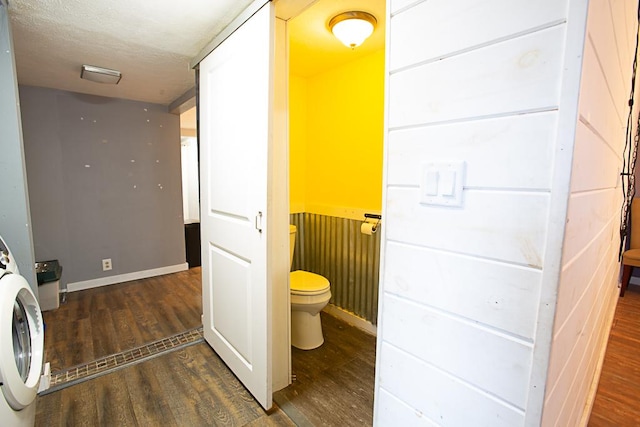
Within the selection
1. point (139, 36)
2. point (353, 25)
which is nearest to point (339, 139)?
point (353, 25)

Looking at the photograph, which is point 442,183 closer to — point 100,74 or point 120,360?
point 120,360

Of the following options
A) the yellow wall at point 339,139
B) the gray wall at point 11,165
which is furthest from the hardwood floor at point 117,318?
the yellow wall at point 339,139

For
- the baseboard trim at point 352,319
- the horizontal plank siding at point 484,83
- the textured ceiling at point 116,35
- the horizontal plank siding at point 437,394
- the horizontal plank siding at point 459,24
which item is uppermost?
the textured ceiling at point 116,35

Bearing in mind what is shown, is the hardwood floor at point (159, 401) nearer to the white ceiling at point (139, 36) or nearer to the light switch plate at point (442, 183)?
the light switch plate at point (442, 183)

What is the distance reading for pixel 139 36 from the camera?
1.74 m

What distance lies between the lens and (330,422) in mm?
1453

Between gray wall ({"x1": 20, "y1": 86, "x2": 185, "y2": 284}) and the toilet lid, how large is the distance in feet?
6.97

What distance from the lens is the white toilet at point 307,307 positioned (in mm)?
1941

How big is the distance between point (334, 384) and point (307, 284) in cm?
61

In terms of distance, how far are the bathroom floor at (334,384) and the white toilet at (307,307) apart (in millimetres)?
67

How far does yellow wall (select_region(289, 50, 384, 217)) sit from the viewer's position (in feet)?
6.96

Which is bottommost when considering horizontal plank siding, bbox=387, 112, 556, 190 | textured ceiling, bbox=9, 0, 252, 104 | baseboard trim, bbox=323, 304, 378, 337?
baseboard trim, bbox=323, 304, 378, 337

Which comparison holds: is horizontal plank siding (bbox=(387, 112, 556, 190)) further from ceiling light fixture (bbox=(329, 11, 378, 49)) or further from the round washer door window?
the round washer door window

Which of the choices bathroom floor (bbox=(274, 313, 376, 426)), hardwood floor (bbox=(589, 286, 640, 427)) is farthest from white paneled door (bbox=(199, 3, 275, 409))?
hardwood floor (bbox=(589, 286, 640, 427))
